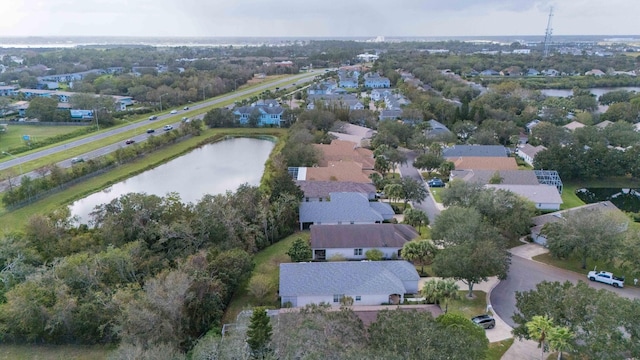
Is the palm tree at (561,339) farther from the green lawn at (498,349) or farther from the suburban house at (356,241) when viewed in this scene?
the suburban house at (356,241)

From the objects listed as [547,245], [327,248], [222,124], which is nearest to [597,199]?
[547,245]

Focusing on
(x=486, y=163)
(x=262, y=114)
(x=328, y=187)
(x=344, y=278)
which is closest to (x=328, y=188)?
(x=328, y=187)

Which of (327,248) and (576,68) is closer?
(327,248)

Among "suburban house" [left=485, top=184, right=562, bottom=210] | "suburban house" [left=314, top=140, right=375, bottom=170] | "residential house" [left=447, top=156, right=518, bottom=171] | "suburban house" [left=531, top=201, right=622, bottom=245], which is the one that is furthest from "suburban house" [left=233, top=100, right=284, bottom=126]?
"suburban house" [left=531, top=201, right=622, bottom=245]

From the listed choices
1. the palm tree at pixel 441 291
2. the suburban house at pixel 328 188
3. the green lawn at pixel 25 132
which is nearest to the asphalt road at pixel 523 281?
the palm tree at pixel 441 291

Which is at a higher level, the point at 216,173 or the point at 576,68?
the point at 576,68

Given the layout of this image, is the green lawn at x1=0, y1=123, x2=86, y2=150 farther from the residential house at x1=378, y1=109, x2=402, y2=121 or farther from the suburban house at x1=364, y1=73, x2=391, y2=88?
the suburban house at x1=364, y1=73, x2=391, y2=88

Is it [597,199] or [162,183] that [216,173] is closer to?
[162,183]
